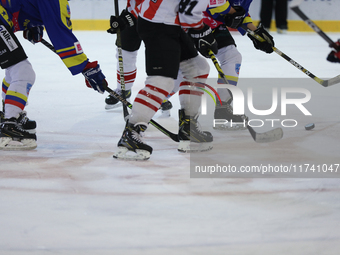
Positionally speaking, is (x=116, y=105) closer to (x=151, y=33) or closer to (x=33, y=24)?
(x=33, y=24)

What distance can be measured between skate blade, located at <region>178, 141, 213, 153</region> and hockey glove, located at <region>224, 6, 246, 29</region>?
70 cm

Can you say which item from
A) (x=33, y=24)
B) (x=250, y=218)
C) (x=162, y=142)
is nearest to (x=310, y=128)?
(x=162, y=142)

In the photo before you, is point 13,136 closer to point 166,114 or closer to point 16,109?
point 16,109

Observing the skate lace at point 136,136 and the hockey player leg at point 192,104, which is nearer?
the skate lace at point 136,136

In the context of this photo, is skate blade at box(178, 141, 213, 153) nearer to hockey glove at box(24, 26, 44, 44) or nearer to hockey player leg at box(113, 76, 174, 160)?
hockey player leg at box(113, 76, 174, 160)

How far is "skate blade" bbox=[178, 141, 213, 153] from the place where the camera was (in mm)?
2117

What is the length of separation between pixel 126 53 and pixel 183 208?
1.68 meters

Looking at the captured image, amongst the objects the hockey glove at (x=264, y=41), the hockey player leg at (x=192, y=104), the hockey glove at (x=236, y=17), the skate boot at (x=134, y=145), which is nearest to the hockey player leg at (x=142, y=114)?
the skate boot at (x=134, y=145)

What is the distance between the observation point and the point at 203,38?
6.74 feet

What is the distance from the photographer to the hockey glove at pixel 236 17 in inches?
94.8

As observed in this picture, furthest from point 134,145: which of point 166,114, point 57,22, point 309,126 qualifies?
point 309,126

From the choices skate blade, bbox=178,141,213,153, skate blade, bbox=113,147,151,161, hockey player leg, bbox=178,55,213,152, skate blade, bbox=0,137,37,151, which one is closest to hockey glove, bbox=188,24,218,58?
hockey player leg, bbox=178,55,213,152

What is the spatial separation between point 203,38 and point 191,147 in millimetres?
498

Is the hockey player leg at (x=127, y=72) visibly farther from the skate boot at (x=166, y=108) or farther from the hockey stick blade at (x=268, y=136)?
the hockey stick blade at (x=268, y=136)
